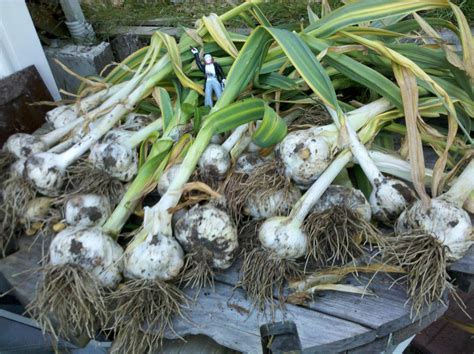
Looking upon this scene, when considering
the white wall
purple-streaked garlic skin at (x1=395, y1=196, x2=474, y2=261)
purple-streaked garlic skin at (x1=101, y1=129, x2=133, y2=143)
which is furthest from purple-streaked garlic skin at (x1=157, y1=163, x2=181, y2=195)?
the white wall

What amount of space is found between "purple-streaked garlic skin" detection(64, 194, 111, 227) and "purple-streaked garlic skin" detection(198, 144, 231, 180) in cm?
26

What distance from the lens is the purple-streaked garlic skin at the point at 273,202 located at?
115 centimetres

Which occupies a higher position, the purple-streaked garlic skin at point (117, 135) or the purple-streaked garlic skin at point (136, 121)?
the purple-streaked garlic skin at point (117, 135)

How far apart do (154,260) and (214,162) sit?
276 millimetres

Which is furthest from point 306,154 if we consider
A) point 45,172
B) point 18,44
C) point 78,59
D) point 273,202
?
point 78,59

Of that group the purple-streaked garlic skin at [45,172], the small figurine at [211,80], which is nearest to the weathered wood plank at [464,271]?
the small figurine at [211,80]

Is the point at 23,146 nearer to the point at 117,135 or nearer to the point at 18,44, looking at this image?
the point at 117,135

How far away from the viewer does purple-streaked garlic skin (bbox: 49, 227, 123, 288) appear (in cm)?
108

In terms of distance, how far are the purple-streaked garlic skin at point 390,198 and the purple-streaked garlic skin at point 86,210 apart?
65 centimetres

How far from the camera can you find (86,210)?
46.3 inches

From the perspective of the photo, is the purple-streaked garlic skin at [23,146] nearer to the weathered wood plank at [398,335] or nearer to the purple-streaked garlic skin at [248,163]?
the purple-streaked garlic skin at [248,163]

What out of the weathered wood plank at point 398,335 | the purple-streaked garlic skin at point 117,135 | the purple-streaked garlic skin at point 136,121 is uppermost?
the purple-streaked garlic skin at point 117,135

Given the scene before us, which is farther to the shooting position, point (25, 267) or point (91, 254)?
point (25, 267)

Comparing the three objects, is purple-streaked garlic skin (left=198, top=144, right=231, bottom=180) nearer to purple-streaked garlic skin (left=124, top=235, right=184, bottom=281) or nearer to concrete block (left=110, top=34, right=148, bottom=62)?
purple-streaked garlic skin (left=124, top=235, right=184, bottom=281)
